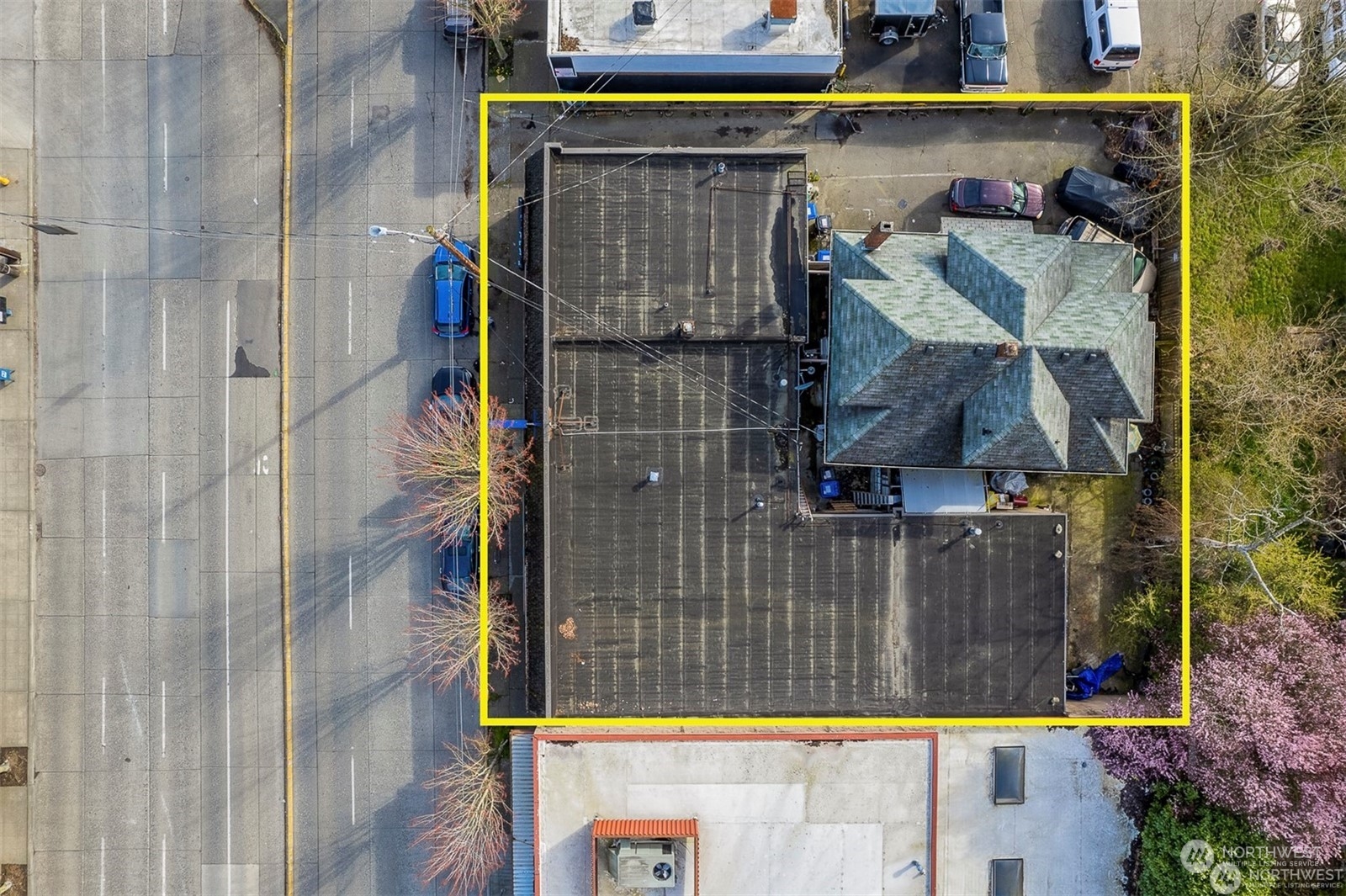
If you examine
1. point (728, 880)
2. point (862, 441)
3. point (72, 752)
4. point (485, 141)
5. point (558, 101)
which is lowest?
point (728, 880)

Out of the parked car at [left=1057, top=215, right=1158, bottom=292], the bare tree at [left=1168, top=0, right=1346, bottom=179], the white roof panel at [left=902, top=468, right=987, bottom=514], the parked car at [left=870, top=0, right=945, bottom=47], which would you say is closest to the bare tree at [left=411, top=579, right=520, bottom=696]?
the white roof panel at [left=902, top=468, right=987, bottom=514]

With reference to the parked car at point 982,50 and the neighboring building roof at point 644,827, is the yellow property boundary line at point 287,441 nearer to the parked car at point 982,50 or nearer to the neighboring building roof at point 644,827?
the neighboring building roof at point 644,827

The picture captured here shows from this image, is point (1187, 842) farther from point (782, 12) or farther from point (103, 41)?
point (103, 41)

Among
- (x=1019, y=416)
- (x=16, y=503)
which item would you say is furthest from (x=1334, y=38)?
(x=16, y=503)

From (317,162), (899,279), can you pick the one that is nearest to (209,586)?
(317,162)

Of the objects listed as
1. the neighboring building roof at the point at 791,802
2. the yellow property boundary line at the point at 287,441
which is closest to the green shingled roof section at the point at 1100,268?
the neighboring building roof at the point at 791,802

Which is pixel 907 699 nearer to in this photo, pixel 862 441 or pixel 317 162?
pixel 862 441
